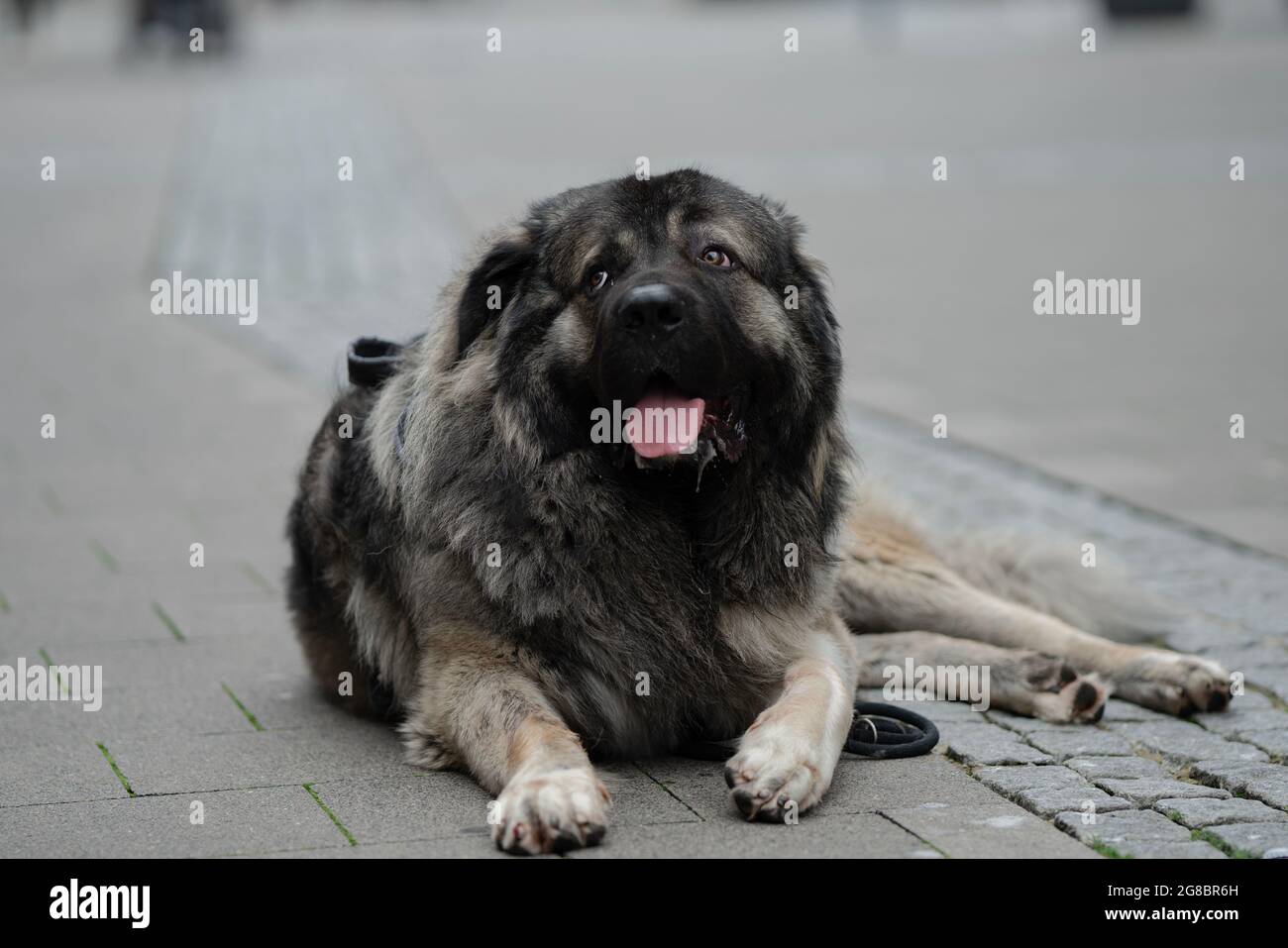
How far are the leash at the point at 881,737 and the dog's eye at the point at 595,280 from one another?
51.8 inches

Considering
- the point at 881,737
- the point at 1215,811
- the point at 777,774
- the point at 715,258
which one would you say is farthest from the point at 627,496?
the point at 1215,811

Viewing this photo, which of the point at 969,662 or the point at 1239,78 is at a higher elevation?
the point at 1239,78

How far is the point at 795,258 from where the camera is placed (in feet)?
16.2

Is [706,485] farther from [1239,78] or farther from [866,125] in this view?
[1239,78]

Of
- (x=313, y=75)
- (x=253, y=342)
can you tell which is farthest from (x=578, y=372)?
(x=313, y=75)

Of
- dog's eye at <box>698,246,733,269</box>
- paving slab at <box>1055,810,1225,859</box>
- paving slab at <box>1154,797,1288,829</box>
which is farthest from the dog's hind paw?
dog's eye at <box>698,246,733,269</box>

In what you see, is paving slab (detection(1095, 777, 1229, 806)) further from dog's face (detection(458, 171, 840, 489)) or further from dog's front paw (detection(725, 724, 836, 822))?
dog's face (detection(458, 171, 840, 489))

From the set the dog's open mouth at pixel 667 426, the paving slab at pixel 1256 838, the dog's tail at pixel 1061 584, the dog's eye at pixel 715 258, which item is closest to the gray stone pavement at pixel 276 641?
the paving slab at pixel 1256 838

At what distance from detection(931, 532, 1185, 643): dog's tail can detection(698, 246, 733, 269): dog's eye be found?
1.98 m

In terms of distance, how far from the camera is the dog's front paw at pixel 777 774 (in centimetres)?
438

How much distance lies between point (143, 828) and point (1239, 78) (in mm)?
23727

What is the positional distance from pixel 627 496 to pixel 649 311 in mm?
577

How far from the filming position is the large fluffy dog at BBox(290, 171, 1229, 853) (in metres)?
4.57

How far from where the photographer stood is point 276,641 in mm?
6406
